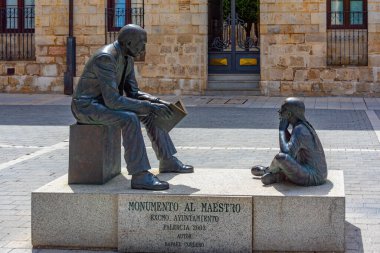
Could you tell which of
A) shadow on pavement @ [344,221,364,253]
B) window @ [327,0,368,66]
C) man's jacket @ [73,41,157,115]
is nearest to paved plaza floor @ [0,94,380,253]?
shadow on pavement @ [344,221,364,253]

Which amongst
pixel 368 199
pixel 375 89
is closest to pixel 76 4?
pixel 375 89

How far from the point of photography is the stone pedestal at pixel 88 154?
6.45 m

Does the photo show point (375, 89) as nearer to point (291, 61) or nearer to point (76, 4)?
point (291, 61)

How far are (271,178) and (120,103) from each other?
4.61ft

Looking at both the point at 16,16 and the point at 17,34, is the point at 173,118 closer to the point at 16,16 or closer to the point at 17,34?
the point at 17,34

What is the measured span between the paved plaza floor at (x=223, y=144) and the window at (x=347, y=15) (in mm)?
2257

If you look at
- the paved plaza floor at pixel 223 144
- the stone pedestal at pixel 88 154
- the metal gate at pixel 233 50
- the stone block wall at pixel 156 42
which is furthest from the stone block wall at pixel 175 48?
the stone pedestal at pixel 88 154

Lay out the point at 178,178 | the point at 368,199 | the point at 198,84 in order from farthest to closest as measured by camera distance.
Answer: the point at 198,84 → the point at 368,199 → the point at 178,178

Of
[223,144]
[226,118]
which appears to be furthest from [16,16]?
[223,144]

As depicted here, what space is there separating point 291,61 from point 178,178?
14.6m

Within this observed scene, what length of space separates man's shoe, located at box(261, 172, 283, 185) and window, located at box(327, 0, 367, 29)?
15422mm

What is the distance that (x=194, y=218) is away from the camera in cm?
596

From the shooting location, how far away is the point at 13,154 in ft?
37.4

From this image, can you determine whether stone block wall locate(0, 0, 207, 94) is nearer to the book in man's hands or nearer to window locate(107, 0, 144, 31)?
window locate(107, 0, 144, 31)
